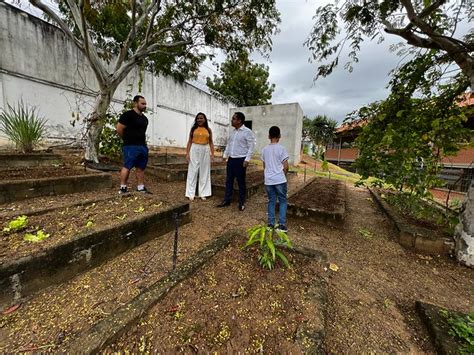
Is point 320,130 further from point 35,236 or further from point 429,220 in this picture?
point 35,236

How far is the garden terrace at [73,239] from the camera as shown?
4.68 ft

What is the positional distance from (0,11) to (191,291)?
944 centimetres

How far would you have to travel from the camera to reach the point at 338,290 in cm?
188

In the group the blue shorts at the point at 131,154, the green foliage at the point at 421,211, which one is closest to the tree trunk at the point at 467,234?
the green foliage at the point at 421,211

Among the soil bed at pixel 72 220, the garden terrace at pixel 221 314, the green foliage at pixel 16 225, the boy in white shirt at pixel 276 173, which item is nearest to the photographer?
the garden terrace at pixel 221 314

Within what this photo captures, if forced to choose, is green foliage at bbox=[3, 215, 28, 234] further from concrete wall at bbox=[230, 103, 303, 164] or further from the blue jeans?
concrete wall at bbox=[230, 103, 303, 164]

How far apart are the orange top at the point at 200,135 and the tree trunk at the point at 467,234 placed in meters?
3.79

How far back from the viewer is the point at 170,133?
11844 millimetres

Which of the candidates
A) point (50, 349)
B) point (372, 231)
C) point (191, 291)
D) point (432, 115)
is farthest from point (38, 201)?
point (432, 115)

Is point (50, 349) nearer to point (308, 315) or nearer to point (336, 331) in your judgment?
point (308, 315)

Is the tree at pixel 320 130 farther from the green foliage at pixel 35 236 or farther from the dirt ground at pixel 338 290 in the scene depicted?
the green foliage at pixel 35 236

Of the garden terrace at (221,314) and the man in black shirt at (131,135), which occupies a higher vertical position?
the man in black shirt at (131,135)

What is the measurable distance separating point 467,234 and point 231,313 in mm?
2963

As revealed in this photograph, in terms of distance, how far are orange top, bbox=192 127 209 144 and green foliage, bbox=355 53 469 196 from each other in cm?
283
